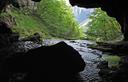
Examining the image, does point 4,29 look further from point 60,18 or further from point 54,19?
point 54,19

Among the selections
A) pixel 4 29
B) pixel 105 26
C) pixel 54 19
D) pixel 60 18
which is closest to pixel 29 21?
pixel 54 19

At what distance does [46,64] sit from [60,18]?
275 ft

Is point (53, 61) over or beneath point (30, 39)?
over

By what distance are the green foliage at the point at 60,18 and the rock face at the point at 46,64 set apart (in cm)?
7649

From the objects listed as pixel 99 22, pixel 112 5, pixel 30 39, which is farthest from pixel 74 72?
pixel 99 22

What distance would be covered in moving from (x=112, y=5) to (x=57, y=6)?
6957 cm

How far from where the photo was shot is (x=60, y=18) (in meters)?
108

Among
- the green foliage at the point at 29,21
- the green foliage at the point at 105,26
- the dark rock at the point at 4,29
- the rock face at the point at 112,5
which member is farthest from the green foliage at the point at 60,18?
the rock face at the point at 112,5

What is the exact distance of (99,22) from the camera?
79688 mm

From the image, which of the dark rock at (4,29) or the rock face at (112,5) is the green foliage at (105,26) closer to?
the dark rock at (4,29)

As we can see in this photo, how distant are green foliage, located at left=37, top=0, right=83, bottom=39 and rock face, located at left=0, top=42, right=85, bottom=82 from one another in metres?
76.5

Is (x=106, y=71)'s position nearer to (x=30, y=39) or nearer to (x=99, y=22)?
(x=30, y=39)

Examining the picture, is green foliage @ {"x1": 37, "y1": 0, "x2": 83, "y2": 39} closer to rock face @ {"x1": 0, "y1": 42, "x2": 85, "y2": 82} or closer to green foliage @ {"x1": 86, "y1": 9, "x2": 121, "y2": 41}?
green foliage @ {"x1": 86, "y1": 9, "x2": 121, "y2": 41}

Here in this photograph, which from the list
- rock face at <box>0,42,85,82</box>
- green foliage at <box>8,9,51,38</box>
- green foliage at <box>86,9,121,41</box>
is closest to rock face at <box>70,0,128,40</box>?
rock face at <box>0,42,85,82</box>
